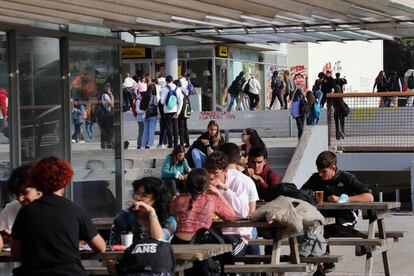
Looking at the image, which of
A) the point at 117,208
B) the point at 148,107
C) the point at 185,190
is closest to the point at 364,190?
the point at 185,190

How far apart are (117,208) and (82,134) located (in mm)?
1016

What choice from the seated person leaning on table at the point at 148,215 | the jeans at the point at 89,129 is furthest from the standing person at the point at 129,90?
the seated person leaning on table at the point at 148,215

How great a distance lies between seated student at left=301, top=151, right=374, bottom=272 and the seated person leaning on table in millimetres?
2867

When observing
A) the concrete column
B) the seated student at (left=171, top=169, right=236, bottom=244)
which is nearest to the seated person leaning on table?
the seated student at (left=171, top=169, right=236, bottom=244)

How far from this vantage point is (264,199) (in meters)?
10.9

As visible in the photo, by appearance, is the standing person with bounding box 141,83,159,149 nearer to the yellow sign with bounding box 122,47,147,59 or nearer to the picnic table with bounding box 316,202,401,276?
the picnic table with bounding box 316,202,401,276

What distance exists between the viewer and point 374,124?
20.4 m

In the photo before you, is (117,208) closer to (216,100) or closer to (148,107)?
(148,107)

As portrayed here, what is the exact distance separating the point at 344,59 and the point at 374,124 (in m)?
37.3

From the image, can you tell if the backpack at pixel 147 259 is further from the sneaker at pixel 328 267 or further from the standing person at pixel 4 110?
the standing person at pixel 4 110

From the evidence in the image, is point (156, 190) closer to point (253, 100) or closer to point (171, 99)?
point (171, 99)

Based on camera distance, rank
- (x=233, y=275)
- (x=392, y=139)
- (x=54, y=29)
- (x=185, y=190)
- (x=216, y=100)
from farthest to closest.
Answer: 1. (x=216, y=100)
2. (x=392, y=139)
3. (x=54, y=29)
4. (x=233, y=275)
5. (x=185, y=190)

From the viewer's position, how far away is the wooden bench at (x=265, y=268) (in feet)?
29.9

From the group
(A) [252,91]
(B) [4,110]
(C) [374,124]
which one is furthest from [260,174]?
(A) [252,91]
